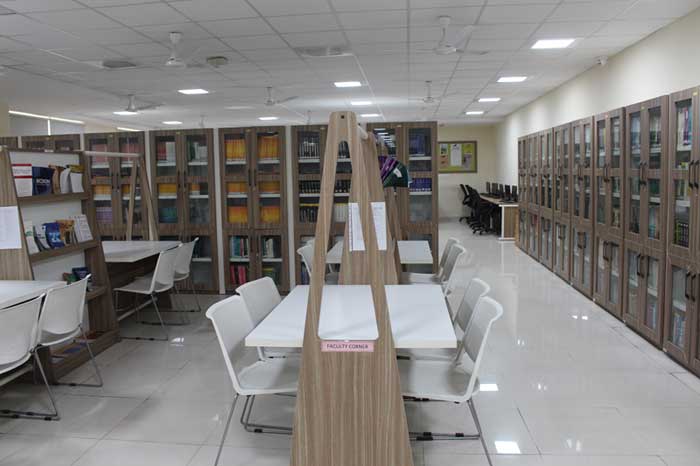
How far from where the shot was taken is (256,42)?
6.07 metres

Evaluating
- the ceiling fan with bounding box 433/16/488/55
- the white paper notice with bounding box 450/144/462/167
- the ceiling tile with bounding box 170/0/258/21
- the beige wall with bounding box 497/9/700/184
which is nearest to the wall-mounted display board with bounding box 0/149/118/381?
the ceiling tile with bounding box 170/0/258/21

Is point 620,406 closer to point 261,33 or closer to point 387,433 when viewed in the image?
point 387,433

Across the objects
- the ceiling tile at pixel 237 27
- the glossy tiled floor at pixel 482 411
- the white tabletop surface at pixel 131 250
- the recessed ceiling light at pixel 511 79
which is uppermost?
the recessed ceiling light at pixel 511 79

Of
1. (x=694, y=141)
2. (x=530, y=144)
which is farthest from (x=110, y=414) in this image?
(x=530, y=144)

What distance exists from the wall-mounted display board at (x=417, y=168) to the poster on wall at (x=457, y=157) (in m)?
9.99

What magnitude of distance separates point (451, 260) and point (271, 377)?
2.32 meters

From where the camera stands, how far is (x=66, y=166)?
4.67 meters

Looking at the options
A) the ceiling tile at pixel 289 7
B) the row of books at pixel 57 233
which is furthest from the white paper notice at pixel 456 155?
the row of books at pixel 57 233

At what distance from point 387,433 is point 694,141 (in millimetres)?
3067

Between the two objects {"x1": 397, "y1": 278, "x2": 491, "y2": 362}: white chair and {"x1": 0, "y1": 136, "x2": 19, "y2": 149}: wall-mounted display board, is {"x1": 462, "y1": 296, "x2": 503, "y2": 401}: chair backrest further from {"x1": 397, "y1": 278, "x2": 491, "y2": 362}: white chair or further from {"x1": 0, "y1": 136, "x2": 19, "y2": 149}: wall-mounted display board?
{"x1": 0, "y1": 136, "x2": 19, "y2": 149}: wall-mounted display board

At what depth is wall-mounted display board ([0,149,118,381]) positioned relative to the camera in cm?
391

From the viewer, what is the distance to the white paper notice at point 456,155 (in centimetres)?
1638

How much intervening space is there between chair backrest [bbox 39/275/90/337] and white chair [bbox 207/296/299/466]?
4.11ft

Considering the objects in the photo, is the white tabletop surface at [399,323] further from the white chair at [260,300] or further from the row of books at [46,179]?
the row of books at [46,179]
